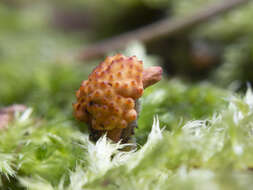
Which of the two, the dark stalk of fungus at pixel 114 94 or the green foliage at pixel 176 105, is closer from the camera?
the dark stalk of fungus at pixel 114 94

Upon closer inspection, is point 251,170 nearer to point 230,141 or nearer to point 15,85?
point 230,141

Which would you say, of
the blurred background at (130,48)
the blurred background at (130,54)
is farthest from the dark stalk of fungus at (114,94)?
the blurred background at (130,48)

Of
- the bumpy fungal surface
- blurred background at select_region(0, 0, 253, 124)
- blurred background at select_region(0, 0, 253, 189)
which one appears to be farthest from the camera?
blurred background at select_region(0, 0, 253, 124)

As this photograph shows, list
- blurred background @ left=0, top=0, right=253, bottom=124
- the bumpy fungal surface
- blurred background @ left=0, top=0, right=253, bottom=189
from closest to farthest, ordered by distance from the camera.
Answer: the bumpy fungal surface < blurred background @ left=0, top=0, right=253, bottom=189 < blurred background @ left=0, top=0, right=253, bottom=124

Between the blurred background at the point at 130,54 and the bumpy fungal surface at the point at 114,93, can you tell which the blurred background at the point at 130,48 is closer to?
the blurred background at the point at 130,54

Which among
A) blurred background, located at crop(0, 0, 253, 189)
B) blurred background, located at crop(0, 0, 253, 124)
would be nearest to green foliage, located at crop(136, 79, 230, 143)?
blurred background, located at crop(0, 0, 253, 189)

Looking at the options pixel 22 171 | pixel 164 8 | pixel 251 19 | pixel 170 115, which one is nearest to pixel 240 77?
pixel 251 19

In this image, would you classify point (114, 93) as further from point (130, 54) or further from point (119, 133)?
point (130, 54)

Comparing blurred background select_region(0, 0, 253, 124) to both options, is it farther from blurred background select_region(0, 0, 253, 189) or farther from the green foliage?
the green foliage
